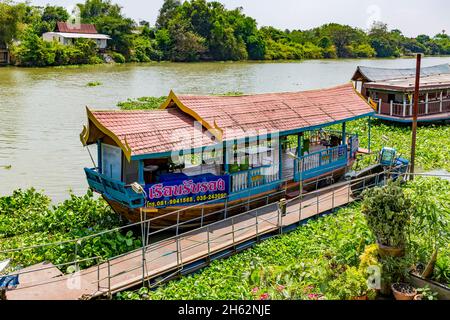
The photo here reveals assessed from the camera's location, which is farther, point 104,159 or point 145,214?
point 104,159

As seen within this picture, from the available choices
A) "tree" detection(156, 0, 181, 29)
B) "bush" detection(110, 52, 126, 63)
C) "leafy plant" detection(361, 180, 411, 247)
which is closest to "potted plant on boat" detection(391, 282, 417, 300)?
"leafy plant" detection(361, 180, 411, 247)

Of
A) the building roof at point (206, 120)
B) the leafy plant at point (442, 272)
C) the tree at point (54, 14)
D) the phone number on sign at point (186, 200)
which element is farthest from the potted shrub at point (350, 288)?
the tree at point (54, 14)

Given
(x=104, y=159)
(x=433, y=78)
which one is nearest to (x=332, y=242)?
(x=104, y=159)

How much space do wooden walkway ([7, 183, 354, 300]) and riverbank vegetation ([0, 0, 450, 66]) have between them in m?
45.5

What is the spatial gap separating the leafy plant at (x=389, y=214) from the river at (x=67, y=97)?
9371 millimetres

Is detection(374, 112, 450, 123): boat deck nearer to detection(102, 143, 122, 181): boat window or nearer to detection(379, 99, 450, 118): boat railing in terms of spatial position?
detection(379, 99, 450, 118): boat railing

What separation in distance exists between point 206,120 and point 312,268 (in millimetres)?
3991

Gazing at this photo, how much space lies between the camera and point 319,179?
1263cm

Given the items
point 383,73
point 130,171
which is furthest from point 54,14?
point 130,171

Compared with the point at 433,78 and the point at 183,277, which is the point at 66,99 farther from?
the point at 183,277

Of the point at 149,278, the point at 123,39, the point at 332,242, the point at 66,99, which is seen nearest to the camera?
the point at 149,278

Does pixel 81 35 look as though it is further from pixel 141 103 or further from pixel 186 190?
pixel 186 190

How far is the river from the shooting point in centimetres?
1664

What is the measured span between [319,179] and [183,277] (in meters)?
5.41
